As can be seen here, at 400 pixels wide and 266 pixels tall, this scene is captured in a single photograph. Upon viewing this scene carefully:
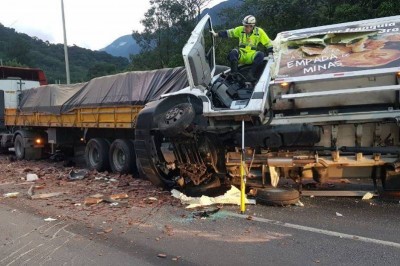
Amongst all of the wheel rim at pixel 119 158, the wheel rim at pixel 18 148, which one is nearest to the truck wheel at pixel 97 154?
the wheel rim at pixel 119 158

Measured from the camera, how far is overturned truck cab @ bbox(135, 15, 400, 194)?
5773 mm

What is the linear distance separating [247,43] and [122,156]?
14.4 ft

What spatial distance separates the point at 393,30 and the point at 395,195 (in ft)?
7.35

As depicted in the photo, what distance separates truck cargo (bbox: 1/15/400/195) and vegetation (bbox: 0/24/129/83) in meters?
39.4

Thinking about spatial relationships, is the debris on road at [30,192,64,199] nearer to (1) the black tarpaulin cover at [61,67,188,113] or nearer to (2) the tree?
(1) the black tarpaulin cover at [61,67,188,113]

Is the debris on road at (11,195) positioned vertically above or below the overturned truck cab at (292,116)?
below

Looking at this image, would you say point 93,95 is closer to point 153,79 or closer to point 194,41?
point 153,79

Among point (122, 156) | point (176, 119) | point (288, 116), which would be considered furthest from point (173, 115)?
point (122, 156)

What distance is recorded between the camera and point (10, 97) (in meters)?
15.9

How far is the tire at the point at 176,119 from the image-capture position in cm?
641

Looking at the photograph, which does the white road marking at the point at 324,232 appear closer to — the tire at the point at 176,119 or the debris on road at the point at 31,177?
the tire at the point at 176,119

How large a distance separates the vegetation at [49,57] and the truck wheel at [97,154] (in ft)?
114

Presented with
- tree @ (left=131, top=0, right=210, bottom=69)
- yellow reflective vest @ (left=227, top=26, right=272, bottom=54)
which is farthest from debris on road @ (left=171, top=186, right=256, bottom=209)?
tree @ (left=131, top=0, right=210, bottom=69)

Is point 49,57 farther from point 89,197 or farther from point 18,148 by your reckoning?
point 89,197
